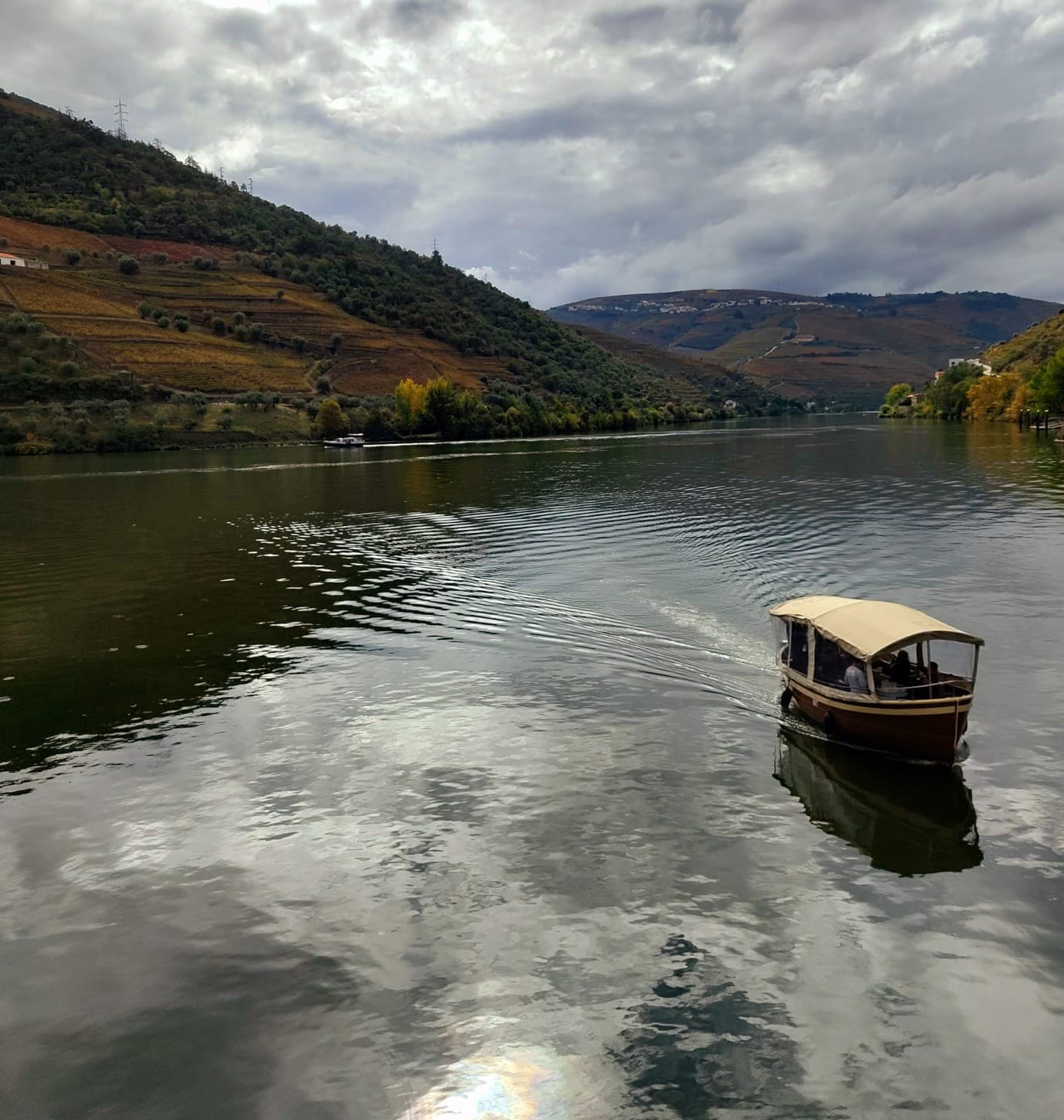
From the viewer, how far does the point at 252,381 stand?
177 meters

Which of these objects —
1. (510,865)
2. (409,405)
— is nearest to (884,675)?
(510,865)

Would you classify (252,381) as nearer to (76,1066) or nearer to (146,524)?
(146,524)

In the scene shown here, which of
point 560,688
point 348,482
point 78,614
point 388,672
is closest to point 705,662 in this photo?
point 560,688

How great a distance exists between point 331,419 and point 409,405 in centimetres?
1772

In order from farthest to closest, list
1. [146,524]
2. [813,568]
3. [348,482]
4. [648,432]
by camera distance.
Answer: [648,432] < [348,482] < [146,524] < [813,568]

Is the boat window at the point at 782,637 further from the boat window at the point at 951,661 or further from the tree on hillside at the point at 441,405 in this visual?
the tree on hillside at the point at 441,405

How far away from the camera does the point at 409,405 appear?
17425cm

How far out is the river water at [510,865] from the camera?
1133cm

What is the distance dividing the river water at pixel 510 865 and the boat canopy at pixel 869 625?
3138 millimetres

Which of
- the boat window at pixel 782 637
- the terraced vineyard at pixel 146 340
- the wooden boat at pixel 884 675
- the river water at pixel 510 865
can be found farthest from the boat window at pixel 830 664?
the terraced vineyard at pixel 146 340

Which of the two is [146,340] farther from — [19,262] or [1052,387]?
[1052,387]

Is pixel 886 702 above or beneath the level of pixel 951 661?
beneath

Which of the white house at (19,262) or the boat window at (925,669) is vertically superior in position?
the white house at (19,262)

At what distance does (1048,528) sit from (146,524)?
214 feet
